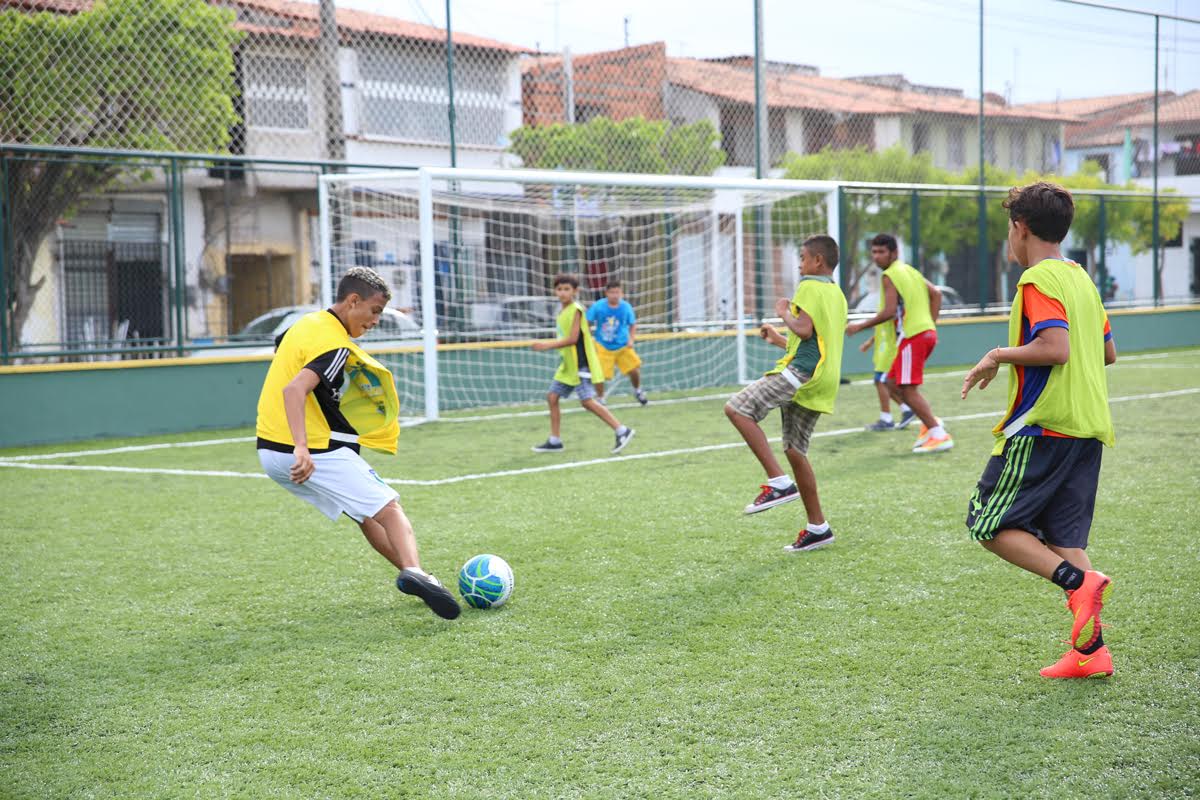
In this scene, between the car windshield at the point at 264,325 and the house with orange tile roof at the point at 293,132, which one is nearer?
the house with orange tile roof at the point at 293,132

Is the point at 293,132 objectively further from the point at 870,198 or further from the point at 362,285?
the point at 362,285

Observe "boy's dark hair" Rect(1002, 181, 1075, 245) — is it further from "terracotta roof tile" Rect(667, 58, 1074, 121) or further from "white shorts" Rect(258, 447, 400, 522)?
"terracotta roof tile" Rect(667, 58, 1074, 121)

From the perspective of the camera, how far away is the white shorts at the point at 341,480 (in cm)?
491

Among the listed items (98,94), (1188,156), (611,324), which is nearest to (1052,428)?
(611,324)

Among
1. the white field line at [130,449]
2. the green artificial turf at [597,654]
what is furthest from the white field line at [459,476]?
the green artificial turf at [597,654]

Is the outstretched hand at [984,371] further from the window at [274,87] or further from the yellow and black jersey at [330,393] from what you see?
the window at [274,87]

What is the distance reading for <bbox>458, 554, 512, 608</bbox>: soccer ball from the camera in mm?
5176

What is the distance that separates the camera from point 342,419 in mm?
5012

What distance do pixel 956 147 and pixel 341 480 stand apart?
708 inches

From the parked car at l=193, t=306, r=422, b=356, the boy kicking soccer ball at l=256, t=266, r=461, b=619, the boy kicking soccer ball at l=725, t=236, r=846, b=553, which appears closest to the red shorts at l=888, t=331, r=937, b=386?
the boy kicking soccer ball at l=725, t=236, r=846, b=553

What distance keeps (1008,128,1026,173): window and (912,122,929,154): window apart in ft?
10.2

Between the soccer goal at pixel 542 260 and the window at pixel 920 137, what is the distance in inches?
142

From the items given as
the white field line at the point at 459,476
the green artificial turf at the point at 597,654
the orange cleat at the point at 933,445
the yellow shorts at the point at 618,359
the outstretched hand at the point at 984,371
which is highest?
the outstretched hand at the point at 984,371

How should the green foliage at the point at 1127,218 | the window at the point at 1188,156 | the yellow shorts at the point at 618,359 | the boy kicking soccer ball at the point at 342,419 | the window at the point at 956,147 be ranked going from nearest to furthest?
1. the boy kicking soccer ball at the point at 342,419
2. the yellow shorts at the point at 618,359
3. the window at the point at 956,147
4. the green foliage at the point at 1127,218
5. the window at the point at 1188,156
